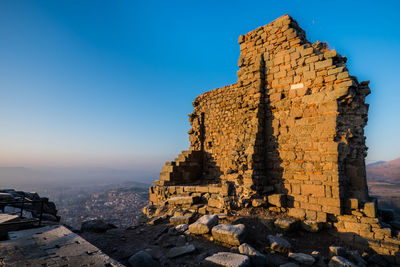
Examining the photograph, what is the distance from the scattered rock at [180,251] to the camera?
3781mm

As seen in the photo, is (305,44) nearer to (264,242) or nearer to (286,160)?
(286,160)

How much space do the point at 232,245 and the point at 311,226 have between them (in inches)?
96.1

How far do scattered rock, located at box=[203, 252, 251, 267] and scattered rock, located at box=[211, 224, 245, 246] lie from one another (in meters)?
0.71

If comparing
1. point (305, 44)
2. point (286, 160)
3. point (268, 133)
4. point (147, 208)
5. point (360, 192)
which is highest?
point (305, 44)

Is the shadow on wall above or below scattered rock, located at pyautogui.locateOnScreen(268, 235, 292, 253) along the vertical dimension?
above

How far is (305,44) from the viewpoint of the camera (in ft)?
20.6

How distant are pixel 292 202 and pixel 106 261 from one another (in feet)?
16.7

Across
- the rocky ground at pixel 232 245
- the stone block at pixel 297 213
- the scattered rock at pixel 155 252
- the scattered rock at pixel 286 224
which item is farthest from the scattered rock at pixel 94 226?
the stone block at pixel 297 213

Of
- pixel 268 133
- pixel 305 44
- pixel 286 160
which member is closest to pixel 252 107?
pixel 268 133

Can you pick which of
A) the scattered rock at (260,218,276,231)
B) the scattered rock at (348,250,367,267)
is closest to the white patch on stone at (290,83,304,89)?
the scattered rock at (260,218,276,231)

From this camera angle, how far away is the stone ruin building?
5.23 meters

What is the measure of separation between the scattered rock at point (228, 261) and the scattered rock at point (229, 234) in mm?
711

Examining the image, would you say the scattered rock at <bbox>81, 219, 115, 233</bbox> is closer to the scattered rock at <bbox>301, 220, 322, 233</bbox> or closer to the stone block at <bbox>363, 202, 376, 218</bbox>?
the scattered rock at <bbox>301, 220, 322, 233</bbox>

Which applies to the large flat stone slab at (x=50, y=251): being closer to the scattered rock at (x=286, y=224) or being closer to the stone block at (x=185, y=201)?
the stone block at (x=185, y=201)
